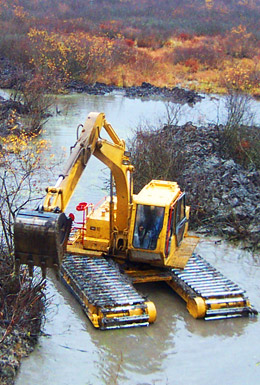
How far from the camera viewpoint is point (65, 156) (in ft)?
76.9

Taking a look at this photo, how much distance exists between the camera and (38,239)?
851cm

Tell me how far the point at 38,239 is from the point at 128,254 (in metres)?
4.77

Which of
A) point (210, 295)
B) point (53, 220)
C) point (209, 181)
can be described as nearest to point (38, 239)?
point (53, 220)

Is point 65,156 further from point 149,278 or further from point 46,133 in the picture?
point 149,278

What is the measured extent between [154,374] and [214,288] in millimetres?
2812

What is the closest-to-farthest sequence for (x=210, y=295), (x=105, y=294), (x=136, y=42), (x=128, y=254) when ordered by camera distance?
1. (x=105, y=294)
2. (x=210, y=295)
3. (x=128, y=254)
4. (x=136, y=42)

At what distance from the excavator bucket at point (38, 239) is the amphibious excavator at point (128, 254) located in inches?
54.9

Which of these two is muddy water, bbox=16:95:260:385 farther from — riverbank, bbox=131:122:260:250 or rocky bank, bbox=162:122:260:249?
riverbank, bbox=131:122:260:250

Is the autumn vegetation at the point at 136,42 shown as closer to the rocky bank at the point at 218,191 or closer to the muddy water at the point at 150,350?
the rocky bank at the point at 218,191

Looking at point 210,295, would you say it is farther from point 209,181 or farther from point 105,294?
point 209,181

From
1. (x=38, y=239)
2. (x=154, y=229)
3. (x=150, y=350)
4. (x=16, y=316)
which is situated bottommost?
(x=150, y=350)

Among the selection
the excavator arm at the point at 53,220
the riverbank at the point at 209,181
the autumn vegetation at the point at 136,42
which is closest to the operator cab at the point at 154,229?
the excavator arm at the point at 53,220

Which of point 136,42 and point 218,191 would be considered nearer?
point 218,191

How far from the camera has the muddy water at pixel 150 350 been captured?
10242mm
